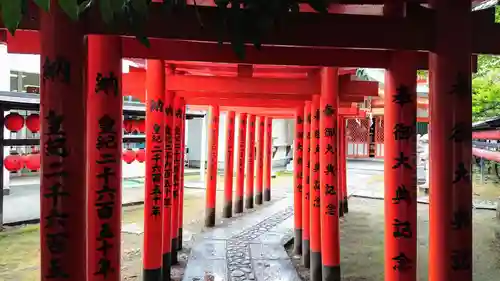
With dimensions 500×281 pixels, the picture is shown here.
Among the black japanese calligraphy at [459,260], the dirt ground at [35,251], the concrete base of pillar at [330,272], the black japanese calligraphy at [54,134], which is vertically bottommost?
the dirt ground at [35,251]

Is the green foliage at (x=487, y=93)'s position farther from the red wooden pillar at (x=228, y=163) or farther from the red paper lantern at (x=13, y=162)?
the red paper lantern at (x=13, y=162)

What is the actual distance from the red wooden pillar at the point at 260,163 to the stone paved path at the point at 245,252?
2.19m

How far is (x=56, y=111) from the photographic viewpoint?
2.51 meters

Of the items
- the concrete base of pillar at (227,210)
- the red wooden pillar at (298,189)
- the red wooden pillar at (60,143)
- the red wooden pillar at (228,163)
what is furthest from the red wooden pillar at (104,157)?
the concrete base of pillar at (227,210)

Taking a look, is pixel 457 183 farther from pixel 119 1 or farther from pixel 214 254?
pixel 214 254

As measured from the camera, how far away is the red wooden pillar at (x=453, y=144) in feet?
9.28

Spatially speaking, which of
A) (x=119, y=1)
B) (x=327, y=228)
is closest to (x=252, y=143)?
(x=327, y=228)

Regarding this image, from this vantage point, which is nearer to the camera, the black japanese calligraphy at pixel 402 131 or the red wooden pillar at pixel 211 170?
the black japanese calligraphy at pixel 402 131

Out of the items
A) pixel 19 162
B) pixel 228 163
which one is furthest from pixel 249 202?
pixel 19 162

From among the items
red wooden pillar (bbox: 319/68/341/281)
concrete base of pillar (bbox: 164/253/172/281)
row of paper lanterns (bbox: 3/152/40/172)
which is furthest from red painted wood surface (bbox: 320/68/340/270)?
row of paper lanterns (bbox: 3/152/40/172)

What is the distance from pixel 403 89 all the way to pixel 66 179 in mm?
2791

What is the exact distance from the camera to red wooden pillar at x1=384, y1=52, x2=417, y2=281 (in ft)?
12.3

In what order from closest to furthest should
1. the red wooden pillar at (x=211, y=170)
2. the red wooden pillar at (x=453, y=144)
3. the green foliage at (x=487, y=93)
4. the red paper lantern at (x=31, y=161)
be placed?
1. the red wooden pillar at (x=453, y=144)
2. the red paper lantern at (x=31, y=161)
3. the red wooden pillar at (x=211, y=170)
4. the green foliage at (x=487, y=93)

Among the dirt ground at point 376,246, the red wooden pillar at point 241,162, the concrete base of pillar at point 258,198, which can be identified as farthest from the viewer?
the concrete base of pillar at point 258,198
